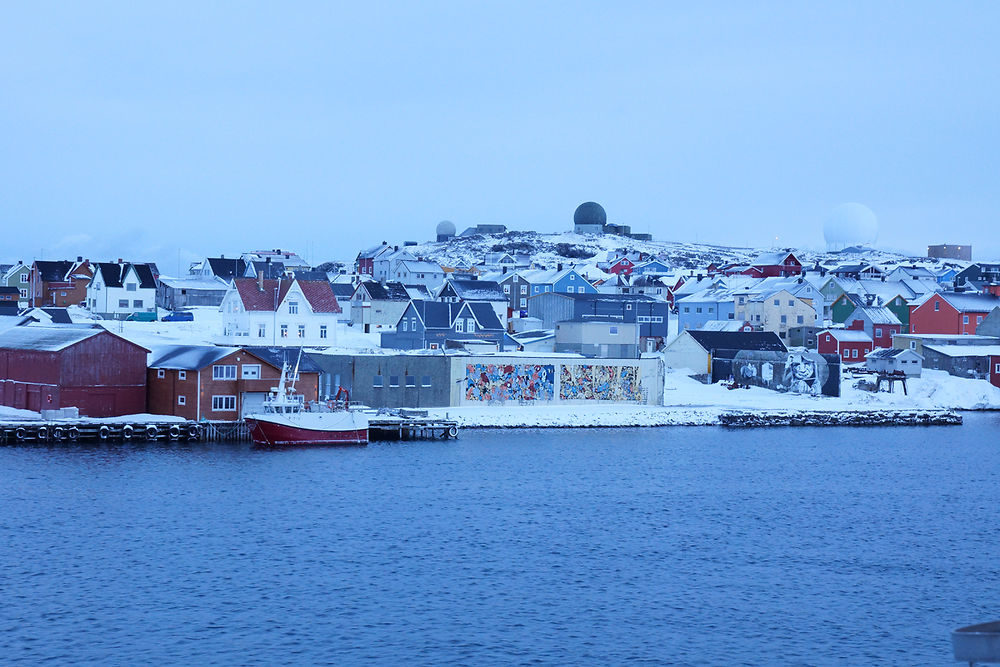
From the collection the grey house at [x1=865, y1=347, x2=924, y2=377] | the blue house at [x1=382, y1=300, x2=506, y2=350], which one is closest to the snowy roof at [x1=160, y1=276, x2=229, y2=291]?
the blue house at [x1=382, y1=300, x2=506, y2=350]

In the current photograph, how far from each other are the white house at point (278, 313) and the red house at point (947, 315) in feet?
164

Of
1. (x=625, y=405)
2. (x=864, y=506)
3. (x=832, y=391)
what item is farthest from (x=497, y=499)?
(x=832, y=391)

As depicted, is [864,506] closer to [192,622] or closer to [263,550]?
[263,550]

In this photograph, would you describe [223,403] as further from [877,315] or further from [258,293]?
[877,315]

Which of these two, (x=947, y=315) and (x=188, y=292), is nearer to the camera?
(x=188, y=292)

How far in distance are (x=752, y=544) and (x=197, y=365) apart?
92.5ft

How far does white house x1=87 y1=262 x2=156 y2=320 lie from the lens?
284 feet

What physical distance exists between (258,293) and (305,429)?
19.2 meters

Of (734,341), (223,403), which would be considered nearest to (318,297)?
(223,403)

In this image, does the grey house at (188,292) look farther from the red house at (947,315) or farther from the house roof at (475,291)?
the red house at (947,315)

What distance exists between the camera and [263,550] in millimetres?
32688

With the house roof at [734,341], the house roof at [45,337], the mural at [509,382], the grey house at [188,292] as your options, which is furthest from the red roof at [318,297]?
the grey house at [188,292]

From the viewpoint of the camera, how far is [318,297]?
71.4 meters

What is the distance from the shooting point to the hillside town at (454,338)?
179 feet
